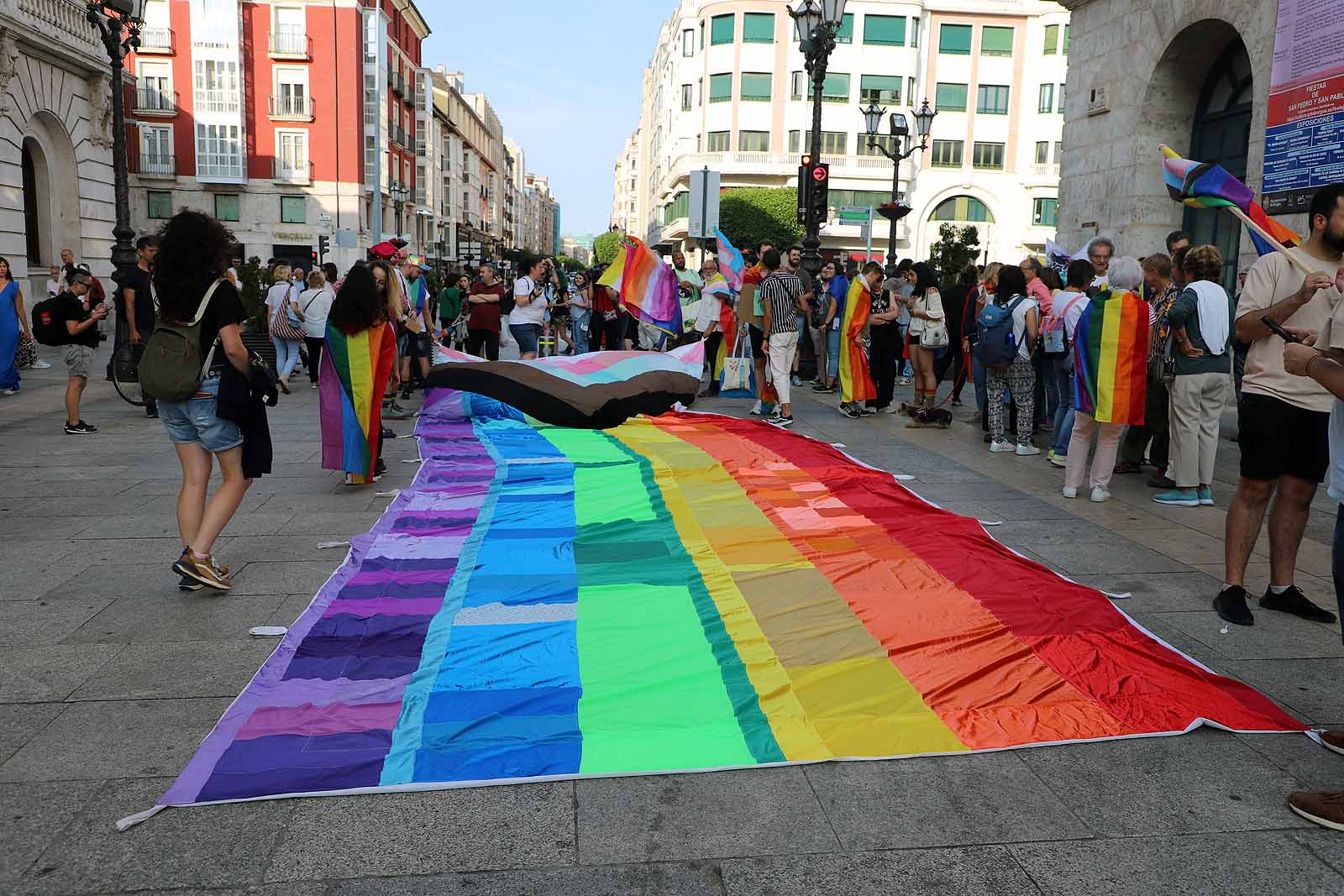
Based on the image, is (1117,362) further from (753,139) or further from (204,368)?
(753,139)

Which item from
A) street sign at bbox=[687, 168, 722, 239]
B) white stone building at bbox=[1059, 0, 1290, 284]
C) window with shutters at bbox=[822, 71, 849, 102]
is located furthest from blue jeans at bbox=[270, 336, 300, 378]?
window with shutters at bbox=[822, 71, 849, 102]

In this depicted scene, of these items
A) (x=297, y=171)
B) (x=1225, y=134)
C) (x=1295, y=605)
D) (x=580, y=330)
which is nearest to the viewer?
(x=1295, y=605)

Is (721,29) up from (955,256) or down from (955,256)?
up

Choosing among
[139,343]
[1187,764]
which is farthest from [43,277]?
[1187,764]

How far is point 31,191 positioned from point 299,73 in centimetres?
2866

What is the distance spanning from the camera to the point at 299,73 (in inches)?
1907

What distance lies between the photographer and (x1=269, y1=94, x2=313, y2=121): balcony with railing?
48.4 metres

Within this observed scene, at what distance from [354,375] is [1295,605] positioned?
6226mm

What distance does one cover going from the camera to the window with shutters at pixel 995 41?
5600 cm

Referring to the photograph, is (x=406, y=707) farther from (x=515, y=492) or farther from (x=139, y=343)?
(x=139, y=343)

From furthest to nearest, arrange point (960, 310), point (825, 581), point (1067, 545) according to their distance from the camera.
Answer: point (960, 310)
point (1067, 545)
point (825, 581)

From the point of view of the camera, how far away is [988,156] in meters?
56.3

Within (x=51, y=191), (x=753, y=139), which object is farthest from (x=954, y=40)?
(x=51, y=191)

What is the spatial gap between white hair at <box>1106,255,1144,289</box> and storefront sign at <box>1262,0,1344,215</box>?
3671mm
